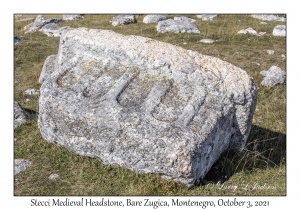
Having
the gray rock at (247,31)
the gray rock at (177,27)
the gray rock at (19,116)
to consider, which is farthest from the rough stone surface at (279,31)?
the gray rock at (19,116)

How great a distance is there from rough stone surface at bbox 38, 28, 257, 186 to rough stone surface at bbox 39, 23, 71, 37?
11.9 m

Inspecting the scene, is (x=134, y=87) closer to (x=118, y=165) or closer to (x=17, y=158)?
(x=118, y=165)

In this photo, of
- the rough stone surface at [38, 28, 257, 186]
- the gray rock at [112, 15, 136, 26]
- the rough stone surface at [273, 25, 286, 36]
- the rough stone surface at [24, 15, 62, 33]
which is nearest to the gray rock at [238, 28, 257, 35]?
the rough stone surface at [273, 25, 286, 36]

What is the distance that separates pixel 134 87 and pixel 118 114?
0.86 m

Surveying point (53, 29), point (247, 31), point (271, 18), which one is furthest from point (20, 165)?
point (271, 18)

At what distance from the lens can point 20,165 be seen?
6910mm

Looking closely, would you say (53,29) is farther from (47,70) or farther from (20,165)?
(20,165)

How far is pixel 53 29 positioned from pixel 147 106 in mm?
15004

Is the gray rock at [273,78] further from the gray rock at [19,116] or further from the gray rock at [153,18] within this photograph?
the gray rock at [153,18]

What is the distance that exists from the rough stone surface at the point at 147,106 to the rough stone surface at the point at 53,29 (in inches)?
468

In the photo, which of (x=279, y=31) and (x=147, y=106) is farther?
(x=279, y=31)

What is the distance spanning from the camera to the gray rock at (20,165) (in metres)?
6.84

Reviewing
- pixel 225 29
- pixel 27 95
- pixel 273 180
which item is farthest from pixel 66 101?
pixel 225 29

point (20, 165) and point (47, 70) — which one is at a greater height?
point (47, 70)
